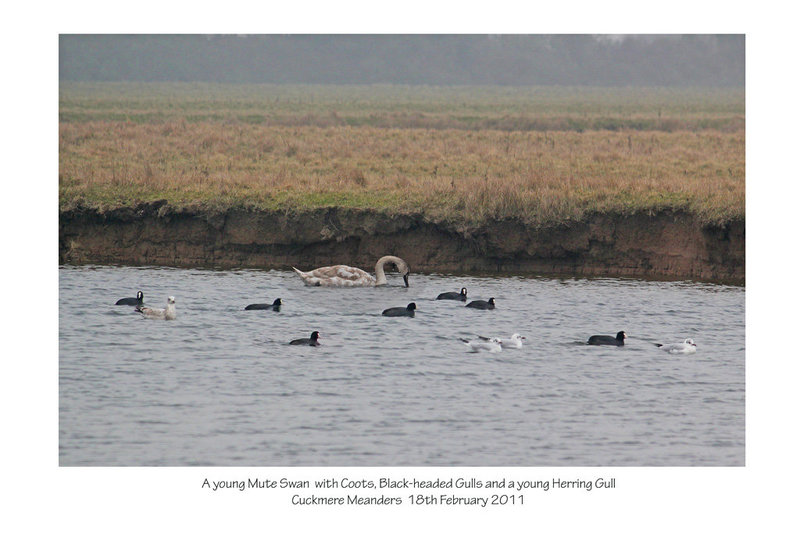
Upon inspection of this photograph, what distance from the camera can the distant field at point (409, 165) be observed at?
938 inches

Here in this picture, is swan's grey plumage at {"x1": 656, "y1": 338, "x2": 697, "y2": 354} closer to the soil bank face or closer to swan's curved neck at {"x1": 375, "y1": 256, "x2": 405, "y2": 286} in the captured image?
the soil bank face

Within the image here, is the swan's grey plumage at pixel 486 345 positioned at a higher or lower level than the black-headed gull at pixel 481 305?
lower

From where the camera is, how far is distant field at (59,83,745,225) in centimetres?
2383

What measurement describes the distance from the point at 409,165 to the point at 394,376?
1607cm

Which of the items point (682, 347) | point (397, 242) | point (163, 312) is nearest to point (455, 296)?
point (397, 242)

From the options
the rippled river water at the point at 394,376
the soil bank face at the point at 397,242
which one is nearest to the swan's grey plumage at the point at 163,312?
the rippled river water at the point at 394,376

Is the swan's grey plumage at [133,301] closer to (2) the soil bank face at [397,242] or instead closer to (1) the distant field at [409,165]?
(2) the soil bank face at [397,242]

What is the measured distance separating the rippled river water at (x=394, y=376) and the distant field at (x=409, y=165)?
8.81 ft

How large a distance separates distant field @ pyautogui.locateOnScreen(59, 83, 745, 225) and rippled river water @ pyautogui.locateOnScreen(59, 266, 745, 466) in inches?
106

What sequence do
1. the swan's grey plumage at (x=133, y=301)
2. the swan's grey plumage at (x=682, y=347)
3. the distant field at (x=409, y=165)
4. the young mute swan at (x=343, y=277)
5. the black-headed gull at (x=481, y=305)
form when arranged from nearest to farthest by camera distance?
the swan's grey plumage at (x=682, y=347), the swan's grey plumage at (x=133, y=301), the black-headed gull at (x=481, y=305), the young mute swan at (x=343, y=277), the distant field at (x=409, y=165)

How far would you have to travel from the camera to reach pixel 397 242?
911 inches

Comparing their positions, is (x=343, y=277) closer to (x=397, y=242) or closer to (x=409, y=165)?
(x=397, y=242)

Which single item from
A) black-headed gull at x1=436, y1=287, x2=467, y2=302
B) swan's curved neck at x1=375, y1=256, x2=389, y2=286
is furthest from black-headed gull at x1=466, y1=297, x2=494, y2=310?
swan's curved neck at x1=375, y1=256, x2=389, y2=286
